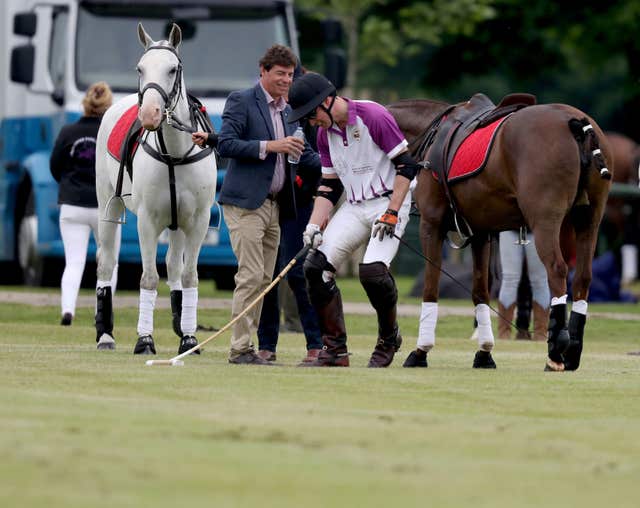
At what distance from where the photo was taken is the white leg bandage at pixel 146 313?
13711mm

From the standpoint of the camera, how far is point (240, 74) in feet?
70.7

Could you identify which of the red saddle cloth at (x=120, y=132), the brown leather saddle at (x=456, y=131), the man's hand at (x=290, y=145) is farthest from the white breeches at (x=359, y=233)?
the red saddle cloth at (x=120, y=132)

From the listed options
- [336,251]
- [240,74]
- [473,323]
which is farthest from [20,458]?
[240,74]

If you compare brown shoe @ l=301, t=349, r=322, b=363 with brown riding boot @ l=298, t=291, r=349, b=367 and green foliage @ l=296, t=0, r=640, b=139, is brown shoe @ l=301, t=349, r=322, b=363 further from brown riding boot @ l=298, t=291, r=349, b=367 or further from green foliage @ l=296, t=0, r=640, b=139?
green foliage @ l=296, t=0, r=640, b=139

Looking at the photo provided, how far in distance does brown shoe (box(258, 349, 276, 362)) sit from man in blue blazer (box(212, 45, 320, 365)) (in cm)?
40

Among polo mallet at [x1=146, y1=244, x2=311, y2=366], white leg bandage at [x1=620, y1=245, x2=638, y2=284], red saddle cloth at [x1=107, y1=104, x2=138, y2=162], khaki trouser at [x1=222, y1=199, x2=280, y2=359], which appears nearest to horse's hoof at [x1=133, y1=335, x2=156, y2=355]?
polo mallet at [x1=146, y1=244, x2=311, y2=366]

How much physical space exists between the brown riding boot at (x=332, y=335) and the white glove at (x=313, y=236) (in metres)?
0.43

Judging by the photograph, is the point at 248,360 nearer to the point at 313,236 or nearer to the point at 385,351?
the point at 385,351

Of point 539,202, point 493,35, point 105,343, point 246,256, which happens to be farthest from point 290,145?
→ point 493,35

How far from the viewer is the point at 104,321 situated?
577 inches

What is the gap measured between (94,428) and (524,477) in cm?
209

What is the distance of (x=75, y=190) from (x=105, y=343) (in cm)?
339

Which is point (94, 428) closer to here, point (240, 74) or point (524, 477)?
point (524, 477)

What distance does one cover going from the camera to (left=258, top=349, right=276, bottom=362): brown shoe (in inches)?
528
